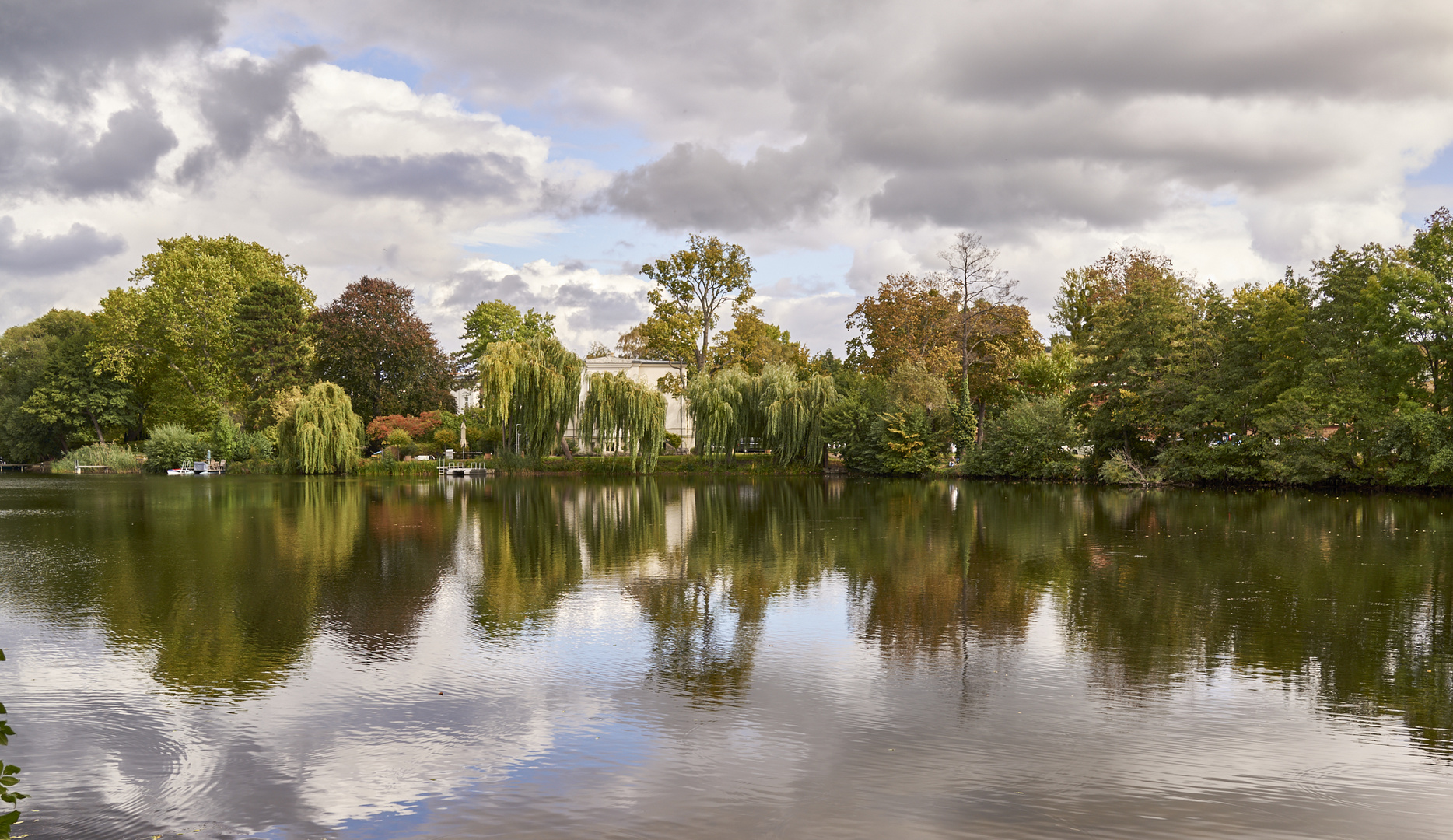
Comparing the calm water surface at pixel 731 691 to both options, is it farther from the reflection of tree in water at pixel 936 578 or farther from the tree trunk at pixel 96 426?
the tree trunk at pixel 96 426

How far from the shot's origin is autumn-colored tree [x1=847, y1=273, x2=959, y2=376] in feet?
156

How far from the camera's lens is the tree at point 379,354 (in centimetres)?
5453

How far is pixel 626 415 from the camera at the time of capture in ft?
144

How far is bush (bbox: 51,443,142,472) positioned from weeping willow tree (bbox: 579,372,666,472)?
29.9 m

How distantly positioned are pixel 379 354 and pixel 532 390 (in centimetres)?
1787

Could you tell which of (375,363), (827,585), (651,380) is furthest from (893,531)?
(375,363)

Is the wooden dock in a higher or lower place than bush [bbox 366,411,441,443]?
lower

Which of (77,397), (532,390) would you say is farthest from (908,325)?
(77,397)

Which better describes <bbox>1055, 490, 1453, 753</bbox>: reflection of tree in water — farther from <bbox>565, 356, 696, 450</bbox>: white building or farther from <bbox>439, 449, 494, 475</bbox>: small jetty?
<bbox>565, 356, 696, 450</bbox>: white building

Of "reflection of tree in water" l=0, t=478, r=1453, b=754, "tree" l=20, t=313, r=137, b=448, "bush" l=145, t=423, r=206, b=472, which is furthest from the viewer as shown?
"tree" l=20, t=313, r=137, b=448

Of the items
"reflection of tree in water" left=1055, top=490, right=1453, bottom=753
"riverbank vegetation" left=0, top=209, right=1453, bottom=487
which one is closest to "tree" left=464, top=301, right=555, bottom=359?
"riverbank vegetation" left=0, top=209, right=1453, bottom=487

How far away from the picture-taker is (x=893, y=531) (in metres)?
19.4

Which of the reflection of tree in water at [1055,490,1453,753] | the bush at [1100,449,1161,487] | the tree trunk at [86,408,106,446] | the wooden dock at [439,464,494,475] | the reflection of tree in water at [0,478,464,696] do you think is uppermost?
the tree trunk at [86,408,106,446]

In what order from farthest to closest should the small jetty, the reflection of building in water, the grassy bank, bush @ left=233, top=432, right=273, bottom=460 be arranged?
bush @ left=233, top=432, right=273, bottom=460 < the grassy bank < the small jetty < the reflection of building in water
